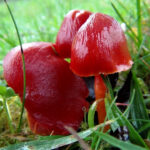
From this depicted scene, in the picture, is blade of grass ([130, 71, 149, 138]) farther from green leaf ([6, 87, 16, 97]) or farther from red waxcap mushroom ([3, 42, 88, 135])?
green leaf ([6, 87, 16, 97])

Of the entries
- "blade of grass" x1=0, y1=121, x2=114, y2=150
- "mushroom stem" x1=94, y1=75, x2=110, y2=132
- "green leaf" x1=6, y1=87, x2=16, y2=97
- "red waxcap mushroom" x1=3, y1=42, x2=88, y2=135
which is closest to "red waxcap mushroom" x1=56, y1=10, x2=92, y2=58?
"red waxcap mushroom" x1=3, y1=42, x2=88, y2=135

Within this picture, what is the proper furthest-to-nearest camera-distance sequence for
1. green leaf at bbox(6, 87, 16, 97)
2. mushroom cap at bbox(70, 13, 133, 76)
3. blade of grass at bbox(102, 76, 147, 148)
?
green leaf at bbox(6, 87, 16, 97)
mushroom cap at bbox(70, 13, 133, 76)
blade of grass at bbox(102, 76, 147, 148)

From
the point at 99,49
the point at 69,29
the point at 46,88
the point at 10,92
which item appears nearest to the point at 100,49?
the point at 99,49

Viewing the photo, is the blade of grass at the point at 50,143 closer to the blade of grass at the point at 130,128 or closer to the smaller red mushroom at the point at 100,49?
the blade of grass at the point at 130,128

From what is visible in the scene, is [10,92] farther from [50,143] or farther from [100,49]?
[100,49]

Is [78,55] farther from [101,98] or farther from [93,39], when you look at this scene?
[101,98]

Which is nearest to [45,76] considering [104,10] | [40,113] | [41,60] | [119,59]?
[41,60]
